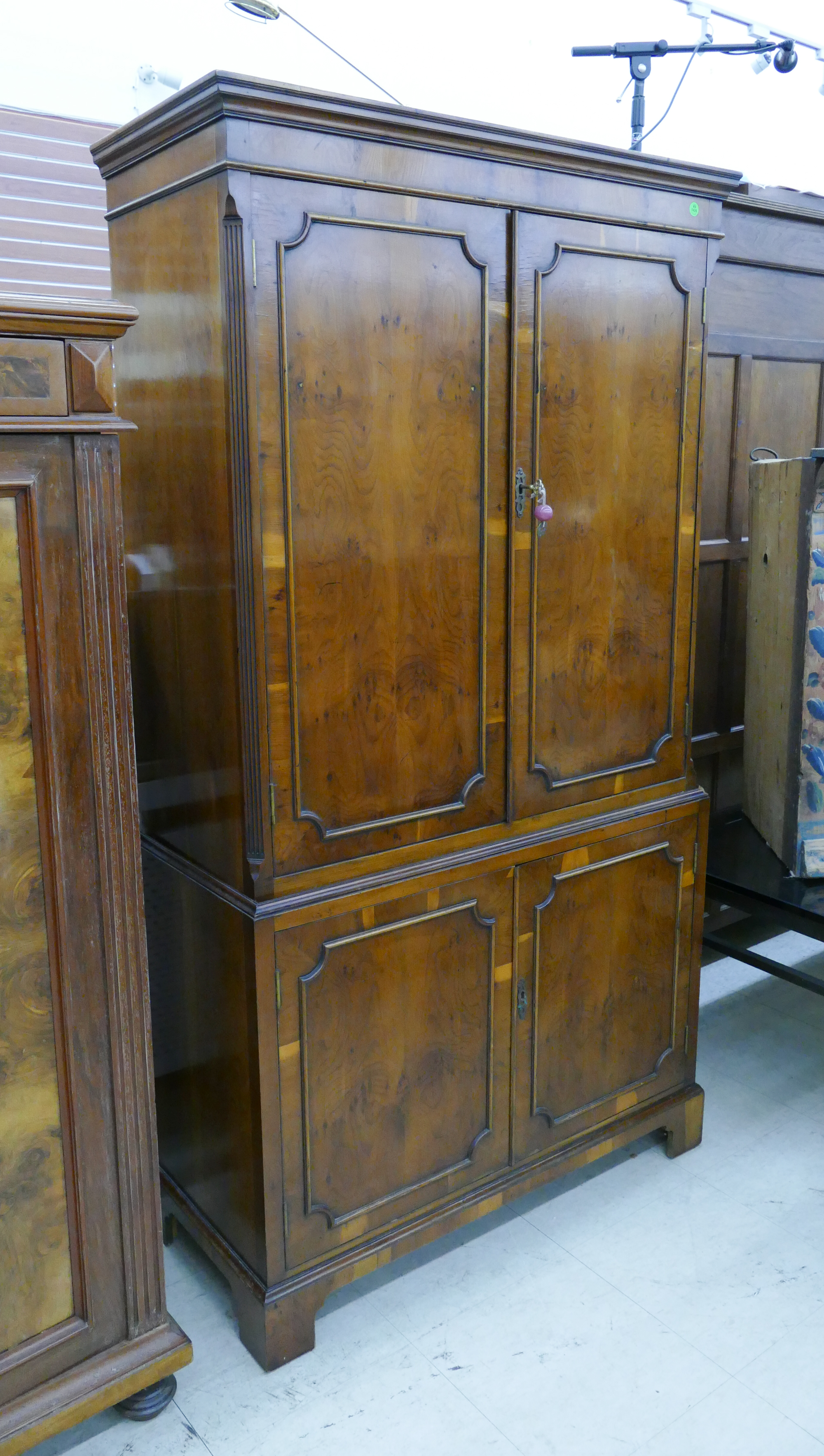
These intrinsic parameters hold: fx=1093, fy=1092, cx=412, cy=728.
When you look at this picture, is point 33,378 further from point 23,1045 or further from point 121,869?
point 23,1045

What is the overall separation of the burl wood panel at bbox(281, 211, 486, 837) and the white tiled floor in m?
0.92

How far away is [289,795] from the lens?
5.51 feet

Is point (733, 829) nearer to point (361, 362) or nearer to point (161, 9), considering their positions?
point (361, 362)

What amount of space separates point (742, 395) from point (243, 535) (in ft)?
5.81

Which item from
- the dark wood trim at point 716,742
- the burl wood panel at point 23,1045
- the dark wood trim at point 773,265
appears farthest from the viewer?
the dark wood trim at point 716,742

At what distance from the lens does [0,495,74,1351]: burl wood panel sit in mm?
1417

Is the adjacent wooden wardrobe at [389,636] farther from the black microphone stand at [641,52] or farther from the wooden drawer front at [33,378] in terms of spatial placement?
the black microphone stand at [641,52]

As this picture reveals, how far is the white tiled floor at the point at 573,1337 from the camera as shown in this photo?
1715mm

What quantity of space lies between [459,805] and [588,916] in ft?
1.38

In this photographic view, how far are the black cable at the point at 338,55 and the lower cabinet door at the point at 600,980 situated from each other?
65.5 inches

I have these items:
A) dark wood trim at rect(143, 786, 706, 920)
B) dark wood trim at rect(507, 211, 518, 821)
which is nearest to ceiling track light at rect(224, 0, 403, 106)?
dark wood trim at rect(507, 211, 518, 821)

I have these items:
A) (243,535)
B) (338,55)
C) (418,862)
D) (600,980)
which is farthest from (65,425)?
(338,55)

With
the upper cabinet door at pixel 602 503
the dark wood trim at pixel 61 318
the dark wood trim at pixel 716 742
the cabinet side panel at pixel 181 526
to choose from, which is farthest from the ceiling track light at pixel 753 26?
the dark wood trim at pixel 61 318

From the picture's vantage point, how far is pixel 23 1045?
151 cm
